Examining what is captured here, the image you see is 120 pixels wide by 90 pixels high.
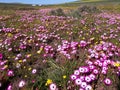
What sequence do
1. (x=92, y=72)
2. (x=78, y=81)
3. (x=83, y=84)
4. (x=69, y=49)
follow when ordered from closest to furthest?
1. (x=83, y=84)
2. (x=78, y=81)
3. (x=92, y=72)
4. (x=69, y=49)

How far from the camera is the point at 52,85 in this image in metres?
4.55

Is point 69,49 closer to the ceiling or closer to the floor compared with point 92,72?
closer to the floor

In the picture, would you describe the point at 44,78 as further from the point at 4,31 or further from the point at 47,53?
the point at 4,31

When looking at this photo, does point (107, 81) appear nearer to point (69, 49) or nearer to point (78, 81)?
point (78, 81)

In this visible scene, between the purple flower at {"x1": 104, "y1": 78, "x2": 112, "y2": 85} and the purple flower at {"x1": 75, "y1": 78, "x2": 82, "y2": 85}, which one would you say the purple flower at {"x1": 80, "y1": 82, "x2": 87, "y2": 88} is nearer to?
the purple flower at {"x1": 75, "y1": 78, "x2": 82, "y2": 85}

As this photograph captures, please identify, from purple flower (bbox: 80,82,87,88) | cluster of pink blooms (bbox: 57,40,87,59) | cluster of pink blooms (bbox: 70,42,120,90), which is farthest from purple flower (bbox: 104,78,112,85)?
cluster of pink blooms (bbox: 57,40,87,59)

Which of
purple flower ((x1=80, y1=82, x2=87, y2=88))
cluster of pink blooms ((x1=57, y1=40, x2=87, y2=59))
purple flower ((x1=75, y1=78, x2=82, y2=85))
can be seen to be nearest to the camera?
purple flower ((x1=80, y1=82, x2=87, y2=88))

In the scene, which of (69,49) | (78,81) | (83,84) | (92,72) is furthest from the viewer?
(69,49)

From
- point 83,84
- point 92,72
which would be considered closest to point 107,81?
point 92,72

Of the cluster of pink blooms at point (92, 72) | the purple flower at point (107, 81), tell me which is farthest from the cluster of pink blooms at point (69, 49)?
the purple flower at point (107, 81)

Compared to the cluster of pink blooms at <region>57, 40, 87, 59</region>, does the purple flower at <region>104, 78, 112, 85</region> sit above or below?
above

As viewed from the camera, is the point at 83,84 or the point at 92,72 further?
the point at 92,72

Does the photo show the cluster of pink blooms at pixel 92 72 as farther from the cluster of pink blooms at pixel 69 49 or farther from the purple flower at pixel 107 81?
the cluster of pink blooms at pixel 69 49

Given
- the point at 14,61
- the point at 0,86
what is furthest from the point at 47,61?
the point at 0,86
